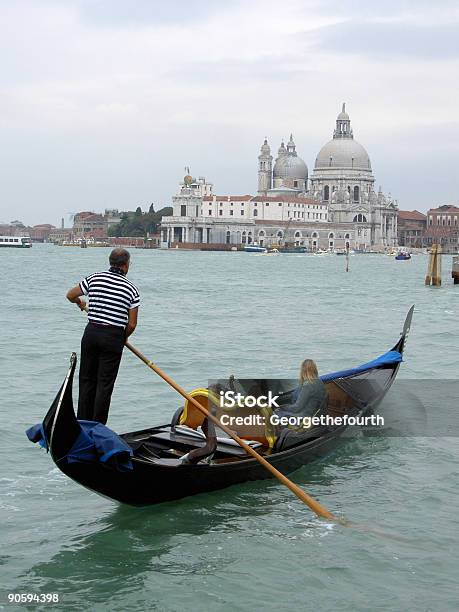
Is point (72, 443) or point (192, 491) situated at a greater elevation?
point (72, 443)

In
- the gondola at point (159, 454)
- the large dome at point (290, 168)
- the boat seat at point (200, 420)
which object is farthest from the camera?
the large dome at point (290, 168)

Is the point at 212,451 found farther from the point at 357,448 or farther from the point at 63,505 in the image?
the point at 357,448

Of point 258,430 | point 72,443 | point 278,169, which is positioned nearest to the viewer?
point 72,443

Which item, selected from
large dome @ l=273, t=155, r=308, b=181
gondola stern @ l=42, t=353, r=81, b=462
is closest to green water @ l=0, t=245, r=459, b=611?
gondola stern @ l=42, t=353, r=81, b=462

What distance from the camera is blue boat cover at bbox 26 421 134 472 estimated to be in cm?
458

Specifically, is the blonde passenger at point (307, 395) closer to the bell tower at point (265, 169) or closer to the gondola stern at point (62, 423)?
the gondola stern at point (62, 423)

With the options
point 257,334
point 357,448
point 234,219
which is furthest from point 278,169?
point 357,448

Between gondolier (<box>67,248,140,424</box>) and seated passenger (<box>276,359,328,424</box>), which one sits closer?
gondolier (<box>67,248,140,424</box>)

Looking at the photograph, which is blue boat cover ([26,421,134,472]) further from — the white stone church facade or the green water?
the white stone church facade

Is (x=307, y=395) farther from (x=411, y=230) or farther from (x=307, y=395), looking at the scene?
(x=411, y=230)

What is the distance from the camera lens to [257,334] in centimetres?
1494

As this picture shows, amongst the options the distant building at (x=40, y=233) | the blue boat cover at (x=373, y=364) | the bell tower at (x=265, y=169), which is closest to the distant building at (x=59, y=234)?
the distant building at (x=40, y=233)

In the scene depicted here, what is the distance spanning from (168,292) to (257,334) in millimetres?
11694

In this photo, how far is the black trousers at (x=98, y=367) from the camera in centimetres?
493
